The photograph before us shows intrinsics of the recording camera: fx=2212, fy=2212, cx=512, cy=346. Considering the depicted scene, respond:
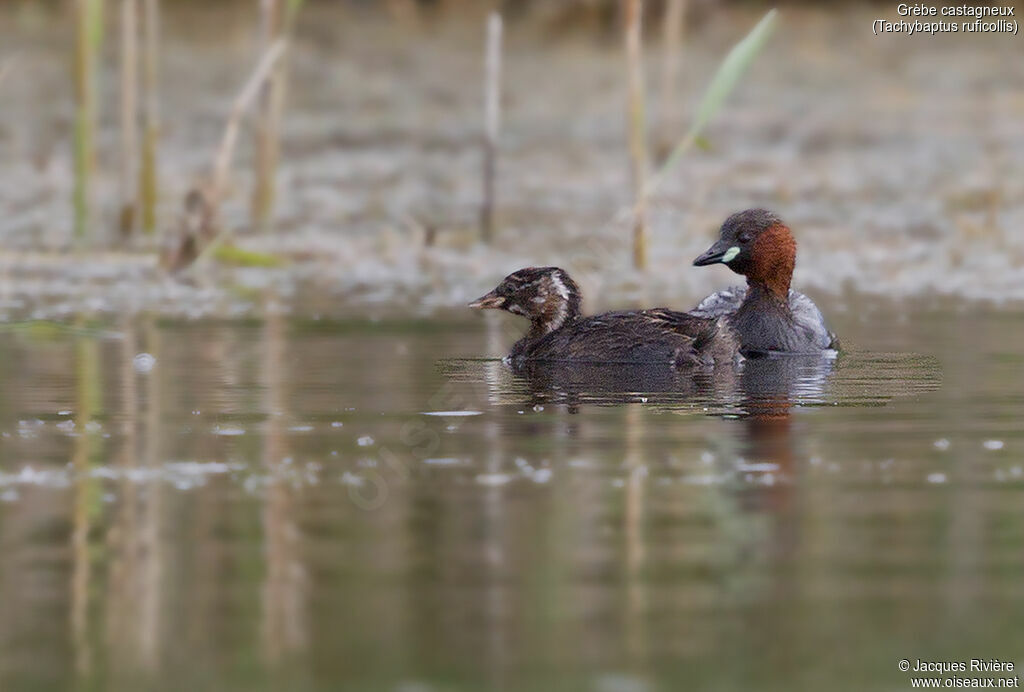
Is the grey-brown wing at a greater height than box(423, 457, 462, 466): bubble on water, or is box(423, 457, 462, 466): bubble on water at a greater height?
the grey-brown wing

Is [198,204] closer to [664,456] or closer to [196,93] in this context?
[664,456]

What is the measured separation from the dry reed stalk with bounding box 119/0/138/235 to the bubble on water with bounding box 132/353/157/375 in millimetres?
4208

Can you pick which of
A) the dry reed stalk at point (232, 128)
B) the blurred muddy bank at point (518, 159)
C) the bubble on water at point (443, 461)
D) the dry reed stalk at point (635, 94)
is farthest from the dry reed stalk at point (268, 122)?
the bubble on water at point (443, 461)

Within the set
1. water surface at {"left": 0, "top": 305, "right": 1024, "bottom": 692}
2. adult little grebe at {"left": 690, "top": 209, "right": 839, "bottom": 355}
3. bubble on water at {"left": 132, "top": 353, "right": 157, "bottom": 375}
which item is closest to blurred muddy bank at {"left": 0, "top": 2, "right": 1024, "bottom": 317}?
adult little grebe at {"left": 690, "top": 209, "right": 839, "bottom": 355}

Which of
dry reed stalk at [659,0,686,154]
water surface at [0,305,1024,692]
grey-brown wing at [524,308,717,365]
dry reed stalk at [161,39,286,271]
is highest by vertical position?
dry reed stalk at [659,0,686,154]

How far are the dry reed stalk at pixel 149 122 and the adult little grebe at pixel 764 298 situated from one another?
463 centimetres

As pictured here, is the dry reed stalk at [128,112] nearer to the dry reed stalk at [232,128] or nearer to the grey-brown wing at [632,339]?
the dry reed stalk at [232,128]

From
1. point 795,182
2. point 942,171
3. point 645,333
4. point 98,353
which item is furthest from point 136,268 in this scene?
point 942,171

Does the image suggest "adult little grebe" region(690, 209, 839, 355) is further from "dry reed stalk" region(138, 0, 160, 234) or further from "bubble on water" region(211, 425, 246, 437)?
"dry reed stalk" region(138, 0, 160, 234)

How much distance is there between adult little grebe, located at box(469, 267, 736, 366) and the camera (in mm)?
9633

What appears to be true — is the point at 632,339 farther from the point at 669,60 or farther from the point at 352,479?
the point at 669,60

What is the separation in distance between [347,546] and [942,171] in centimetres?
1480

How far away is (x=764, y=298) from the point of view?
10.6m

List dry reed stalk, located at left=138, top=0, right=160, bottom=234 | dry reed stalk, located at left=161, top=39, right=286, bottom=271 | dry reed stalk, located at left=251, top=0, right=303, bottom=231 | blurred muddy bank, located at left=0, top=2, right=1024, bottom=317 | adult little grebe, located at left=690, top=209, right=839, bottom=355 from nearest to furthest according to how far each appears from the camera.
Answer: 1. adult little grebe, located at left=690, top=209, right=839, bottom=355
2. dry reed stalk, located at left=161, top=39, right=286, bottom=271
3. blurred muddy bank, located at left=0, top=2, right=1024, bottom=317
4. dry reed stalk, located at left=138, top=0, right=160, bottom=234
5. dry reed stalk, located at left=251, top=0, right=303, bottom=231
